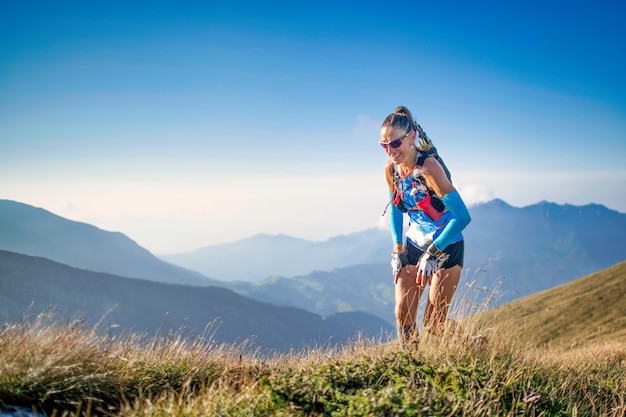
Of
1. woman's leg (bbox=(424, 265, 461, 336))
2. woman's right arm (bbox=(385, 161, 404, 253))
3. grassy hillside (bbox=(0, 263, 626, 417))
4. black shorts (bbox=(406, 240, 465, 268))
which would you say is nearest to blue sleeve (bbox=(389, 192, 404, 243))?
woman's right arm (bbox=(385, 161, 404, 253))

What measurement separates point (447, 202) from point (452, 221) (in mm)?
254

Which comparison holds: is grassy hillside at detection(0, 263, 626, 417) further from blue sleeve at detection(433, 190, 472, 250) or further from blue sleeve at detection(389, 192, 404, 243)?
blue sleeve at detection(389, 192, 404, 243)

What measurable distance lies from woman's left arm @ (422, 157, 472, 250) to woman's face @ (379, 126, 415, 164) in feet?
1.43

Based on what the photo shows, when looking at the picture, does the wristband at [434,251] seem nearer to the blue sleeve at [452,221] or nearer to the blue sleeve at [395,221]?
the blue sleeve at [452,221]

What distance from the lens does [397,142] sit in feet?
19.2

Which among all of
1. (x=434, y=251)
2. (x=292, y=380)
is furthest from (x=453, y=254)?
(x=292, y=380)

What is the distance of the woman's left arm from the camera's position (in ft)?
17.9

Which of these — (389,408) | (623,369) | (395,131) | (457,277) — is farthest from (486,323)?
(389,408)

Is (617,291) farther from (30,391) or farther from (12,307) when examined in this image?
(12,307)

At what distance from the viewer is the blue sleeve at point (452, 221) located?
214 inches

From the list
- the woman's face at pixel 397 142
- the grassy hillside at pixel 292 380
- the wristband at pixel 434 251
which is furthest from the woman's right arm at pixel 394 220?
the grassy hillside at pixel 292 380

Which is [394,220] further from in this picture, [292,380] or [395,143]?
[292,380]

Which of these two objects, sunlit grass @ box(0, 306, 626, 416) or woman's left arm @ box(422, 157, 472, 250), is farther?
woman's left arm @ box(422, 157, 472, 250)

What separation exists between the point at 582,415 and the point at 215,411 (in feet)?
10.9
